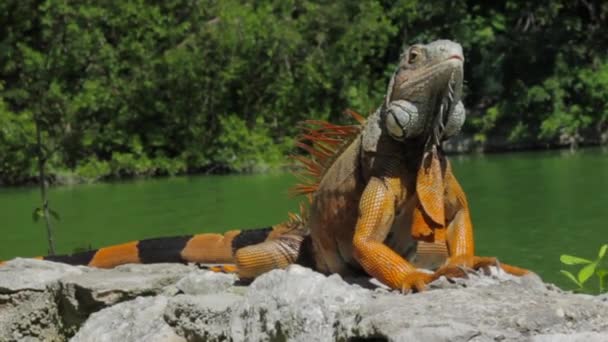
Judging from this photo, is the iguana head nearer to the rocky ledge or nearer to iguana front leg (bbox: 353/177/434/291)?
iguana front leg (bbox: 353/177/434/291)

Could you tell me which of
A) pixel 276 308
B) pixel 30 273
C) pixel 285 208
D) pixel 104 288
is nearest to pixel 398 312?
pixel 276 308

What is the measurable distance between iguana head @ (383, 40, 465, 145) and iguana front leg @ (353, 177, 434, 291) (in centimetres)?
20

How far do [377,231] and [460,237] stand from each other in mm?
335

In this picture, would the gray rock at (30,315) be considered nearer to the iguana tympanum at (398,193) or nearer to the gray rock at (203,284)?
the gray rock at (203,284)

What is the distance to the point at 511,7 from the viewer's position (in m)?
23.9

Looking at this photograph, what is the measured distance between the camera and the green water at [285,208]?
8.02 metres

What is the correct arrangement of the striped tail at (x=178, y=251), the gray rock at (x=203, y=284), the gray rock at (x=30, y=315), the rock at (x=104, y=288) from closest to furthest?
the gray rock at (x=203, y=284) < the rock at (x=104, y=288) < the gray rock at (x=30, y=315) < the striped tail at (x=178, y=251)

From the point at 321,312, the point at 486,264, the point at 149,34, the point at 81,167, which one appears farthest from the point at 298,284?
the point at 149,34

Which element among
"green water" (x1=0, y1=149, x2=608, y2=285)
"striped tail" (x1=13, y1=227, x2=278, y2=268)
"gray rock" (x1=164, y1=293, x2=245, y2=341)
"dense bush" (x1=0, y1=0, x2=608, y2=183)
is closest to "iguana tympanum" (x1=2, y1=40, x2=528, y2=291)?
"gray rock" (x1=164, y1=293, x2=245, y2=341)

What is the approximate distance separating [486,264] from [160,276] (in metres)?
1.49

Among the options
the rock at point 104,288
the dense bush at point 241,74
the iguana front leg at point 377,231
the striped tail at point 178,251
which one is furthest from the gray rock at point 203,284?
the dense bush at point 241,74

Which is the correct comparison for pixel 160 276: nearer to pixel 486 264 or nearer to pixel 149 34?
pixel 486 264

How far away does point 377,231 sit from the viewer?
127 inches

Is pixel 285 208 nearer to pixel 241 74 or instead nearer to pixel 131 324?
pixel 131 324
